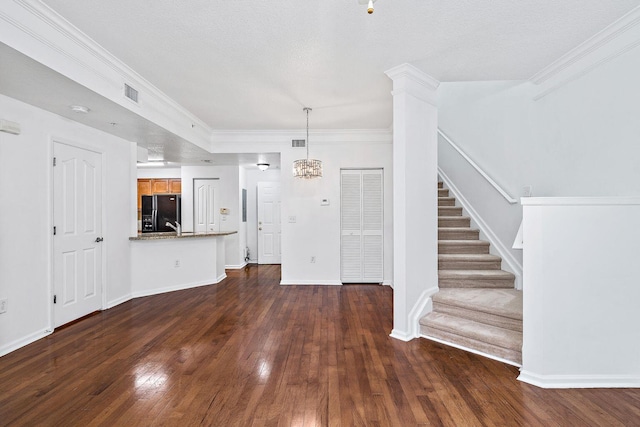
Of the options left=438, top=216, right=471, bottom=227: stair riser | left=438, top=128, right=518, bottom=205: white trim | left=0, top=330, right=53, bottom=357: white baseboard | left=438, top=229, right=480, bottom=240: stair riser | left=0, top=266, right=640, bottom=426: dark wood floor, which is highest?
left=438, top=128, right=518, bottom=205: white trim

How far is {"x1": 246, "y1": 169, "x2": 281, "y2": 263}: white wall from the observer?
26.1ft

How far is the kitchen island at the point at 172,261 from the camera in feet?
15.4

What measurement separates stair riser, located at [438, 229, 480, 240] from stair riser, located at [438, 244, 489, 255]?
0.74ft

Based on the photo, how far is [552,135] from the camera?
10.7 ft

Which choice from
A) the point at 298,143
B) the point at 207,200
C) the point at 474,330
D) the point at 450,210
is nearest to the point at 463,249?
the point at 450,210

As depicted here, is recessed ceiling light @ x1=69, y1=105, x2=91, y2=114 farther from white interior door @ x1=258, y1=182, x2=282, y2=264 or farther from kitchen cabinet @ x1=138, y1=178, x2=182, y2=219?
white interior door @ x1=258, y1=182, x2=282, y2=264

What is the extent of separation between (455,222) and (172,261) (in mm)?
4412

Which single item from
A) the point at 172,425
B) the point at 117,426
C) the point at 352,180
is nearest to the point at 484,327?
the point at 172,425

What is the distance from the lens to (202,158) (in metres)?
5.70

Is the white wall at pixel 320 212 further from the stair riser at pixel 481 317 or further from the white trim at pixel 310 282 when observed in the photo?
the stair riser at pixel 481 317

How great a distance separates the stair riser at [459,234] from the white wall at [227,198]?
4.49 metres

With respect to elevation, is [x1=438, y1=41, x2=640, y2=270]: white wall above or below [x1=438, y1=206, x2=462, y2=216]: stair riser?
above

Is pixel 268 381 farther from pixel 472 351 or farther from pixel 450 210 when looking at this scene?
pixel 450 210

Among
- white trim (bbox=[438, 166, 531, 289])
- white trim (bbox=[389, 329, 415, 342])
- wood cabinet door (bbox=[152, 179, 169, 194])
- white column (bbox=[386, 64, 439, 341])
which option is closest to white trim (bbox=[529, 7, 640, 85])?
white column (bbox=[386, 64, 439, 341])
